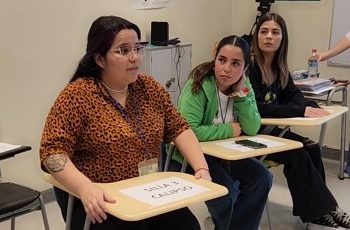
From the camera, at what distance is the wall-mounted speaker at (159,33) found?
362 cm

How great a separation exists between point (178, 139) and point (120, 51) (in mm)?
Result: 452

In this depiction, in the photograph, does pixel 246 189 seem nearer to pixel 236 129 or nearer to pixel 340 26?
pixel 236 129

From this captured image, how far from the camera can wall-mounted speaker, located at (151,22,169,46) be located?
362 centimetres

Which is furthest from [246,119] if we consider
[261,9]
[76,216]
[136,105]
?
[261,9]

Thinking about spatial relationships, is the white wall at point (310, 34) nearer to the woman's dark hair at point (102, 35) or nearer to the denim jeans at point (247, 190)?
the denim jeans at point (247, 190)

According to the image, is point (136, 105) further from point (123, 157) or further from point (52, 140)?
point (52, 140)

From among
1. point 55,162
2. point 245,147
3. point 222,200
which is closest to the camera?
point 55,162

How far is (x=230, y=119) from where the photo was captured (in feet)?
7.89

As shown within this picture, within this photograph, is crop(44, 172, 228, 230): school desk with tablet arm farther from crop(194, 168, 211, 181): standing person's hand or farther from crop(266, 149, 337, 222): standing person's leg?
crop(266, 149, 337, 222): standing person's leg

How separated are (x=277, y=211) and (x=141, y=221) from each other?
65.3 inches

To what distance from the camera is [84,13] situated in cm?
314

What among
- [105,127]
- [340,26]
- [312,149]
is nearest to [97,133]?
[105,127]

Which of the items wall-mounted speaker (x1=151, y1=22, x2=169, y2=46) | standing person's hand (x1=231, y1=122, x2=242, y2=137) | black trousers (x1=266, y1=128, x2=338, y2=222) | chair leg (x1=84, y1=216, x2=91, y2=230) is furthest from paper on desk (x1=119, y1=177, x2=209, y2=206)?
wall-mounted speaker (x1=151, y1=22, x2=169, y2=46)

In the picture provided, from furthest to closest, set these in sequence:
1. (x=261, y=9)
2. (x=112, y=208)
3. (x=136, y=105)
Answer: (x=261, y=9)
(x=136, y=105)
(x=112, y=208)
